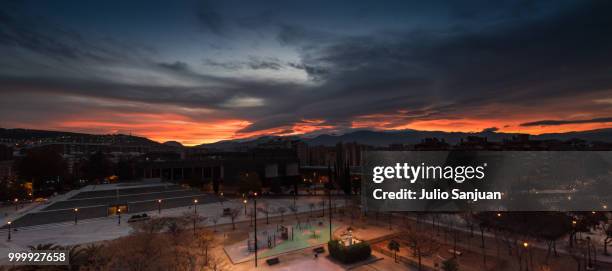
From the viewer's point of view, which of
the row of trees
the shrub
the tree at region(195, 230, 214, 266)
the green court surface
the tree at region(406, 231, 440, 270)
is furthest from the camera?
the green court surface

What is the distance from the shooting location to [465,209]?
39.9 m

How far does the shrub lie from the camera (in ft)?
79.4

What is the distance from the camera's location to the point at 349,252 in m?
24.3

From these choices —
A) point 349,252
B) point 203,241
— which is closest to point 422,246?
point 349,252

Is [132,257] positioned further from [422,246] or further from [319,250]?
[422,246]

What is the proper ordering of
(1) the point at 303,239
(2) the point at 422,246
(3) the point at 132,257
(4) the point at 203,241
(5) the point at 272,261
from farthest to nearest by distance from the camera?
(1) the point at 303,239 → (2) the point at 422,246 → (4) the point at 203,241 → (5) the point at 272,261 → (3) the point at 132,257

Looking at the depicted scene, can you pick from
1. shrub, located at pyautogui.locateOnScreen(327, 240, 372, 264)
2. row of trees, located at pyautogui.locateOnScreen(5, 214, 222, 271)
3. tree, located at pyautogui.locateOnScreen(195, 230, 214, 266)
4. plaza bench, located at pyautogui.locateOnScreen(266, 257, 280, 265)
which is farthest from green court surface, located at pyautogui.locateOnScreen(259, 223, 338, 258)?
row of trees, located at pyautogui.locateOnScreen(5, 214, 222, 271)

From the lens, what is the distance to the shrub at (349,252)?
24.2 metres

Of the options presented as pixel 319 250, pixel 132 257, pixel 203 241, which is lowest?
pixel 319 250

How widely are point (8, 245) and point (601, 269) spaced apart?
5603cm

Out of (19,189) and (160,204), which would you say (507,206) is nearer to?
(160,204)

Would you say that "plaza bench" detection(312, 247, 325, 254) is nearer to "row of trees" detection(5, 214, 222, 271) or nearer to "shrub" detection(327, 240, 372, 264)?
"shrub" detection(327, 240, 372, 264)

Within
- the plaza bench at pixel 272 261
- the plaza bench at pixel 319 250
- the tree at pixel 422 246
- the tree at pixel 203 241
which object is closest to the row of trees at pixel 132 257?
the tree at pixel 203 241

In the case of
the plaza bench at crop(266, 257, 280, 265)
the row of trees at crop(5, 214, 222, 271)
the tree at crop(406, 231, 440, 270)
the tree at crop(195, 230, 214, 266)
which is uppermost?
the row of trees at crop(5, 214, 222, 271)
